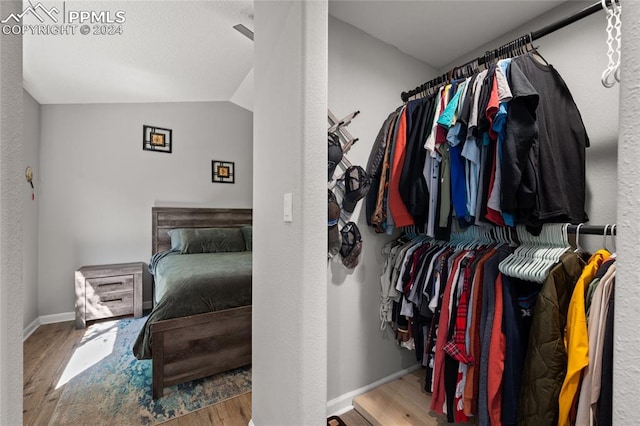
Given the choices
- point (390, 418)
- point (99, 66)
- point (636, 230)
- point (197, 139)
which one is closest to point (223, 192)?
point (197, 139)

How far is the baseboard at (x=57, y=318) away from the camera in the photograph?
10.2 feet

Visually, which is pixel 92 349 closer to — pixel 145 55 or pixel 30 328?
pixel 30 328

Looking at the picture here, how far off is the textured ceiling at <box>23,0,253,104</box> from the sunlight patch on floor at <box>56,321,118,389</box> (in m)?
2.63

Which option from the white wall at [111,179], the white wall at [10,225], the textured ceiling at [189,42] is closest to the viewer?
the white wall at [10,225]

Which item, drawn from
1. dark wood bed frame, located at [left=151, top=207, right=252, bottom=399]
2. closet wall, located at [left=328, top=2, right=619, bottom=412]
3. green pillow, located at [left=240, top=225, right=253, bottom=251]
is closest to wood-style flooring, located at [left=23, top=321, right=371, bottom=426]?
dark wood bed frame, located at [left=151, top=207, right=252, bottom=399]

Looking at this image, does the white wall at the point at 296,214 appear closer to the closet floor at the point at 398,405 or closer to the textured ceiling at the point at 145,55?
the closet floor at the point at 398,405

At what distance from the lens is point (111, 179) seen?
3.55 m

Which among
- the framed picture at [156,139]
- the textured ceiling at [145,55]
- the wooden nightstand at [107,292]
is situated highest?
the textured ceiling at [145,55]

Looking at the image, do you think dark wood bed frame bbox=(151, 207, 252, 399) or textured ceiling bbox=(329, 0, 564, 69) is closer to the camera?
textured ceiling bbox=(329, 0, 564, 69)

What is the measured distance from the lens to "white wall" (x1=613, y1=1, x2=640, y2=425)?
37 centimetres

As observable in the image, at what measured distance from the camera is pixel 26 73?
2.58 metres

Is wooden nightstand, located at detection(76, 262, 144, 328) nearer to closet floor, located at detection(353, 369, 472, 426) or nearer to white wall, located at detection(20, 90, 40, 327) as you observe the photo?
white wall, located at detection(20, 90, 40, 327)

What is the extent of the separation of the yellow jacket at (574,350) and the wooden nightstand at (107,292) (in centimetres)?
385

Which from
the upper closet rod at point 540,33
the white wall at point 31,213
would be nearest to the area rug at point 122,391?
the white wall at point 31,213
